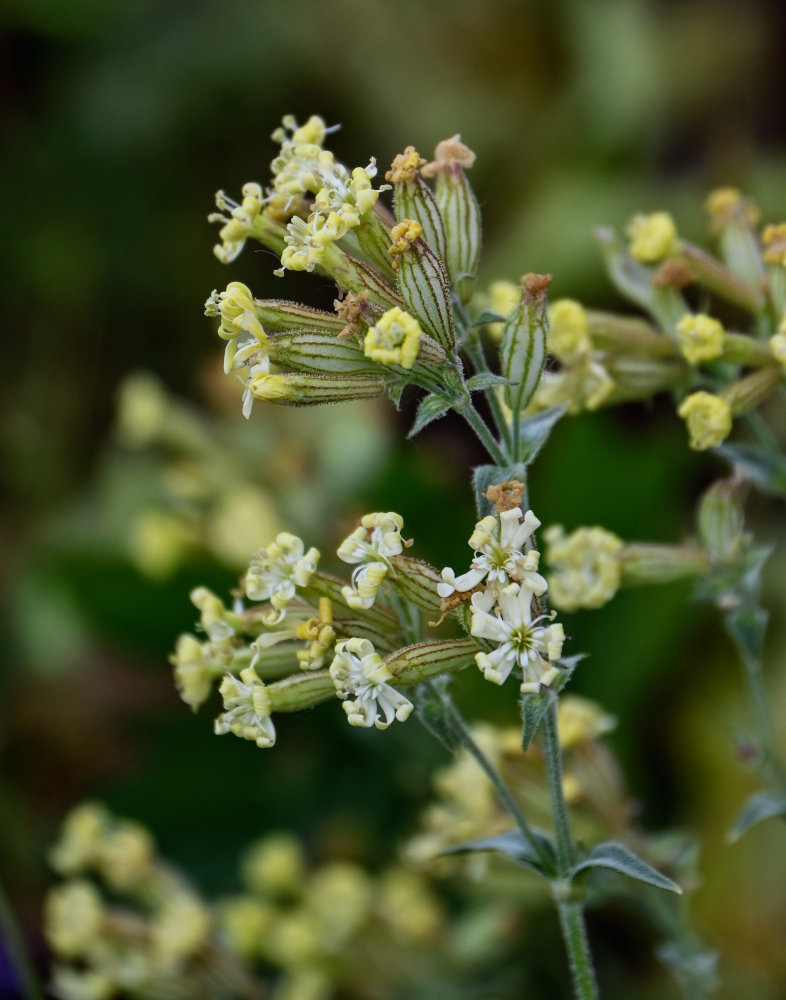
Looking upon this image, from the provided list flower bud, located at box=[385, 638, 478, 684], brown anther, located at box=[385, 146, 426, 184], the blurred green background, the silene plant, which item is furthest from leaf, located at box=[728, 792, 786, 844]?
the blurred green background

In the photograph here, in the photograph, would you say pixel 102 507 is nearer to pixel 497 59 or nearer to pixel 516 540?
pixel 497 59

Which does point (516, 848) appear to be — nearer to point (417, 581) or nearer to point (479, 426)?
point (417, 581)

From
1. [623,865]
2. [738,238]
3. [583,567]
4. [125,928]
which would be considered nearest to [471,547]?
[583,567]

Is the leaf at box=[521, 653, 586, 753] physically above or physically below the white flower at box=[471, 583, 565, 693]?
below

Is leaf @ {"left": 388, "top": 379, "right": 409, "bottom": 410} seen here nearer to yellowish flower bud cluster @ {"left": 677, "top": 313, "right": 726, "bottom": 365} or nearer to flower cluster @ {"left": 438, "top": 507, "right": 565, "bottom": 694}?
flower cluster @ {"left": 438, "top": 507, "right": 565, "bottom": 694}

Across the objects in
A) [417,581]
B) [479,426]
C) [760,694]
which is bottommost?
[760,694]

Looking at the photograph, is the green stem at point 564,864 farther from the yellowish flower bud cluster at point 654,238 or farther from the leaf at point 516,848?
the yellowish flower bud cluster at point 654,238
